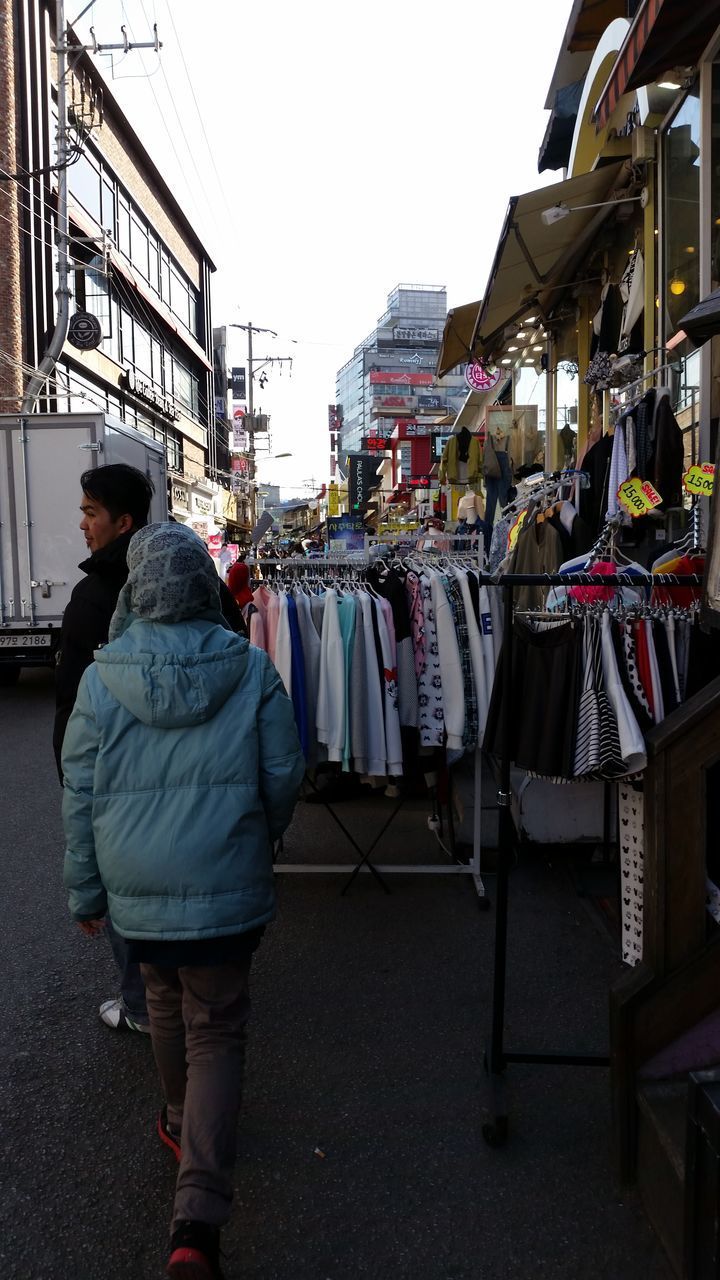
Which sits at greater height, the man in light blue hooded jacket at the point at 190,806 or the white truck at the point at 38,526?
the white truck at the point at 38,526

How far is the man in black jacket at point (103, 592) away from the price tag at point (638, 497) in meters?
2.40

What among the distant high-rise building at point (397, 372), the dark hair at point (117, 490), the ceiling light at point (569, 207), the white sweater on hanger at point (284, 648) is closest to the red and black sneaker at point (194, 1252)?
the dark hair at point (117, 490)

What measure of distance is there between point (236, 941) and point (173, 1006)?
32 cm

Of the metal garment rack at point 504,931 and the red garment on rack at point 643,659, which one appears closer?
the metal garment rack at point 504,931

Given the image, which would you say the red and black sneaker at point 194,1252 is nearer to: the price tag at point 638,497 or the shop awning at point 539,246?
the price tag at point 638,497

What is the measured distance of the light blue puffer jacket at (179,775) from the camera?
2.07m

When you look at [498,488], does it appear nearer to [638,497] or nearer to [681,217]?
[681,217]

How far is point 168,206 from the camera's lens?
3228 cm

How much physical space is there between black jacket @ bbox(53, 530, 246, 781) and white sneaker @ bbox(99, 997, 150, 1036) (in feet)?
3.81

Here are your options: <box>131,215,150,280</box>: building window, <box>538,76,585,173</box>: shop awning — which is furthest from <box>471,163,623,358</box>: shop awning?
<box>131,215,150,280</box>: building window

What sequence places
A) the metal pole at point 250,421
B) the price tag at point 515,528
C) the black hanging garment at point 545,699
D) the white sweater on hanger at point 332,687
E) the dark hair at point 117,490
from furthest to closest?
the metal pole at point 250,421, the price tag at point 515,528, the white sweater on hanger at point 332,687, the dark hair at point 117,490, the black hanging garment at point 545,699

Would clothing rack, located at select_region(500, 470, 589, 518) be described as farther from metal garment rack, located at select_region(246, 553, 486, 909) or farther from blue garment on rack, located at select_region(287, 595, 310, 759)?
blue garment on rack, located at select_region(287, 595, 310, 759)

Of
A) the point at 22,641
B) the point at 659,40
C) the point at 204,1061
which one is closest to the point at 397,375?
the point at 22,641

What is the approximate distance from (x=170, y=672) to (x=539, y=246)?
7247 mm
